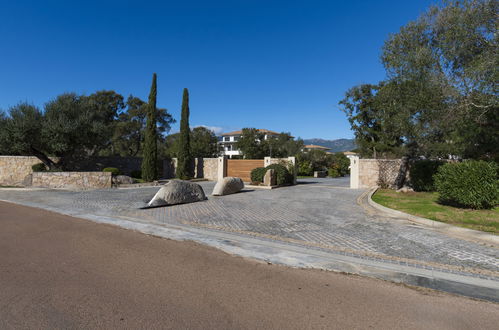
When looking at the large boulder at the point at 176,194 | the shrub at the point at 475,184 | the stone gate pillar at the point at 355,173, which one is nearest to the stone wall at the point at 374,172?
the stone gate pillar at the point at 355,173

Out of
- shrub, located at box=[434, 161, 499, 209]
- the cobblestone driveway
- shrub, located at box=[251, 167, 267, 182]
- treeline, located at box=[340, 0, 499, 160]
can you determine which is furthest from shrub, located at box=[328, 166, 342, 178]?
shrub, located at box=[434, 161, 499, 209]

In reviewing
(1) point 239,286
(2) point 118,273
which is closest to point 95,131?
(2) point 118,273

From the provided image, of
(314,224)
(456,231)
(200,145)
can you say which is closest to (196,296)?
(314,224)

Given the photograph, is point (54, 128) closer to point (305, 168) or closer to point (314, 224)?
point (314, 224)

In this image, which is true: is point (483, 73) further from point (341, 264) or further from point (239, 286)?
point (239, 286)

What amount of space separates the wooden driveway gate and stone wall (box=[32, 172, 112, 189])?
9.62 metres

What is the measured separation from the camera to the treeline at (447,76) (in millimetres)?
9141

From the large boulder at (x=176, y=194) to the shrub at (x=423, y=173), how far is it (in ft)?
40.0

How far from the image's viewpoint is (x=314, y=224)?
772 cm

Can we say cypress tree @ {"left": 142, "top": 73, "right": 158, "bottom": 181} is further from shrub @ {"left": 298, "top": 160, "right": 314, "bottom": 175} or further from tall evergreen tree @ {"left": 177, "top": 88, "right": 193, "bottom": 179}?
shrub @ {"left": 298, "top": 160, "right": 314, "bottom": 175}

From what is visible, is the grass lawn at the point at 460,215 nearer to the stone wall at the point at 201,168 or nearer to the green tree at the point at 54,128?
the stone wall at the point at 201,168

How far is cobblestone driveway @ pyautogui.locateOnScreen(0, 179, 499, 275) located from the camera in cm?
541

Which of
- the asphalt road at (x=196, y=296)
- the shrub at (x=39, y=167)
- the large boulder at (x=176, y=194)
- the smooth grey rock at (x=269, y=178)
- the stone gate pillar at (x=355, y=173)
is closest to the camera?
the asphalt road at (x=196, y=296)

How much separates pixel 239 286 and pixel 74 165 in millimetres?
23944
